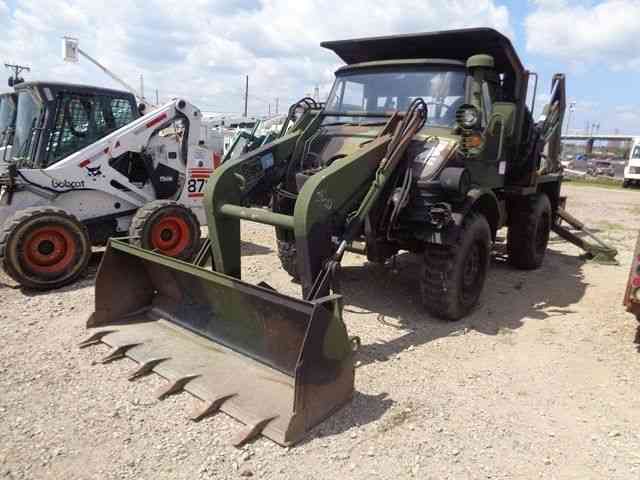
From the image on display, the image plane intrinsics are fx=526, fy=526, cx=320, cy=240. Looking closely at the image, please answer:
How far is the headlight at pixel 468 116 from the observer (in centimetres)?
473

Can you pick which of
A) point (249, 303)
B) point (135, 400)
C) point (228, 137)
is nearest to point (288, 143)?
point (249, 303)

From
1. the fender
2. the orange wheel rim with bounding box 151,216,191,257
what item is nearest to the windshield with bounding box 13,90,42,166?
the orange wheel rim with bounding box 151,216,191,257

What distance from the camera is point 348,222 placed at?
14.2 ft

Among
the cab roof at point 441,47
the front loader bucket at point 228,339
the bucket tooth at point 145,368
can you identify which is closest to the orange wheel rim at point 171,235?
the front loader bucket at point 228,339

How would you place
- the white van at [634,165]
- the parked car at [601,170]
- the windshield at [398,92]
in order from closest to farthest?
1. the windshield at [398,92]
2. the white van at [634,165]
3. the parked car at [601,170]

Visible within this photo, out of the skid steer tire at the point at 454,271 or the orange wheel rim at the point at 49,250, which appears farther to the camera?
the orange wheel rim at the point at 49,250

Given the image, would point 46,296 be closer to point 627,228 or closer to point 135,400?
point 135,400

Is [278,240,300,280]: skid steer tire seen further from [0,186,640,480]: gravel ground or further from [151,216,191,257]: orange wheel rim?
[151,216,191,257]: orange wheel rim

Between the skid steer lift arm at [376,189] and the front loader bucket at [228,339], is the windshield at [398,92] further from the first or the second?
the front loader bucket at [228,339]

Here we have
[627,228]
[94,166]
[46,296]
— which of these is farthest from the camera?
[627,228]

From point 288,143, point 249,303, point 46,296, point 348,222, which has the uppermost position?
point 288,143

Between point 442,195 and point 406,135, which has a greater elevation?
point 406,135

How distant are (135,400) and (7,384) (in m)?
0.98

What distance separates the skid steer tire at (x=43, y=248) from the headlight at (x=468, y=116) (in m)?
4.36
